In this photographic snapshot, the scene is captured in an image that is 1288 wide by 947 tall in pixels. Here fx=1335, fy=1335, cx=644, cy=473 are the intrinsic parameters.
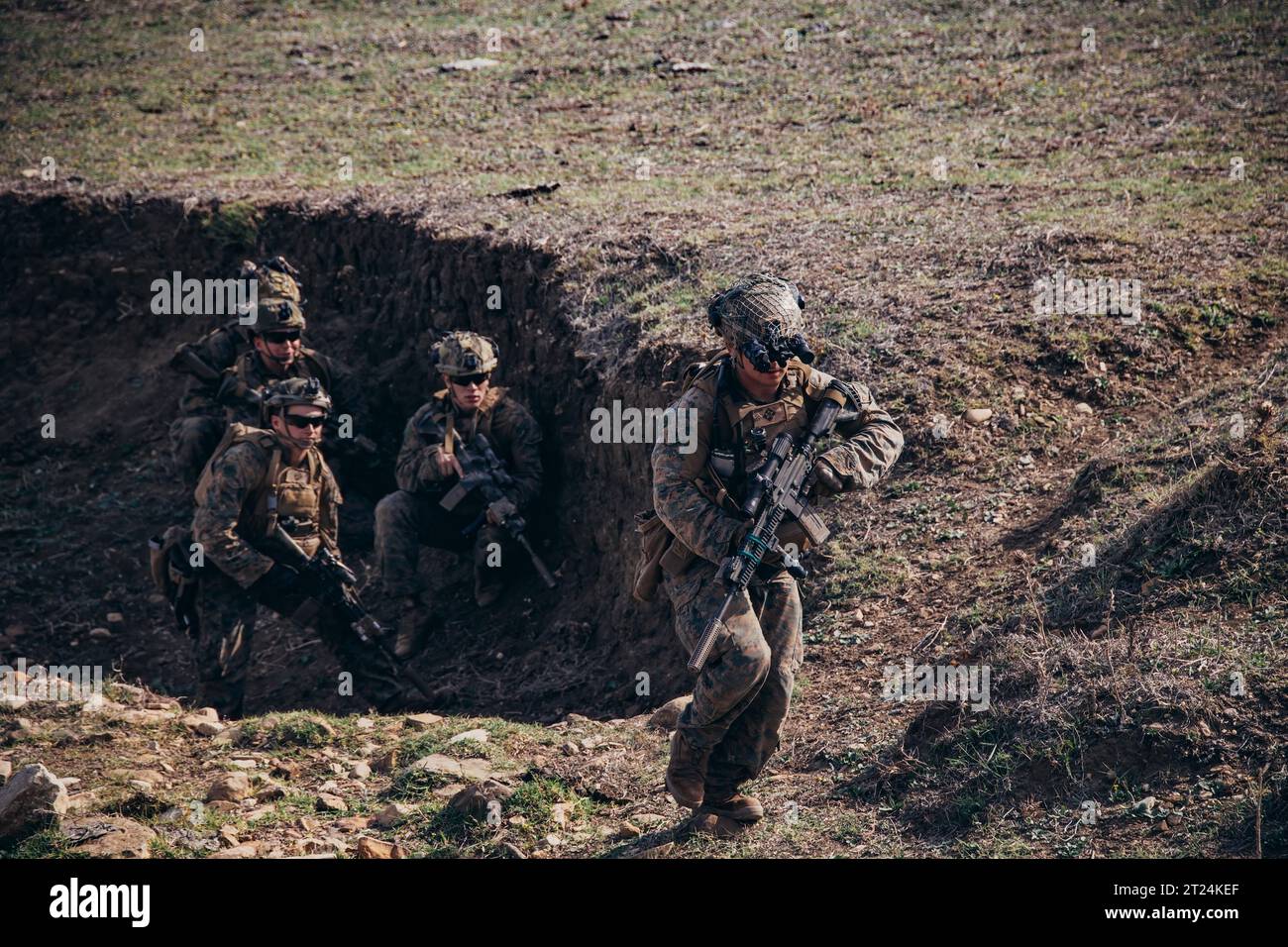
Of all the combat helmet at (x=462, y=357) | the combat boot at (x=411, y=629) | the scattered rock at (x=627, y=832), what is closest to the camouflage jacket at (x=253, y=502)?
the combat boot at (x=411, y=629)

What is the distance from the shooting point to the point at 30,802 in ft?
22.3

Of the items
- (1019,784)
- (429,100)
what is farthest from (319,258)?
(1019,784)

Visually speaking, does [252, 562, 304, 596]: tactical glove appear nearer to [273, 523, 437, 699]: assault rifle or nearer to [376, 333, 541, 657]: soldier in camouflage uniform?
[273, 523, 437, 699]: assault rifle

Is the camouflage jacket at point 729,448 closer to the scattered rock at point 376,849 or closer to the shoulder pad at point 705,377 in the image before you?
the shoulder pad at point 705,377

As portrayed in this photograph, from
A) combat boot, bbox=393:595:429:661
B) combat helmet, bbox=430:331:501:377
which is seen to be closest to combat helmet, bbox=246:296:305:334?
combat helmet, bbox=430:331:501:377

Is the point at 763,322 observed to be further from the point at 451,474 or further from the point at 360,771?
the point at 451,474

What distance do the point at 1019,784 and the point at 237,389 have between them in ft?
24.0

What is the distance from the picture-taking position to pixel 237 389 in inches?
432

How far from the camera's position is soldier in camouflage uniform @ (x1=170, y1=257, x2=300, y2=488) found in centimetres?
1085

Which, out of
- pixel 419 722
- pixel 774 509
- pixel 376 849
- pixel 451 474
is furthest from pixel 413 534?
pixel 774 509

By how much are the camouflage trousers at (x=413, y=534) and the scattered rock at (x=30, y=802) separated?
368 cm

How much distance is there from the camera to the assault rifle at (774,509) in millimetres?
5895

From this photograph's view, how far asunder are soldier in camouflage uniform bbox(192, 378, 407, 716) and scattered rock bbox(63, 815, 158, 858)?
251 cm

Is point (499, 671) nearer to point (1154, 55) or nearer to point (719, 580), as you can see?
point (719, 580)
